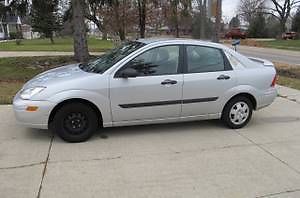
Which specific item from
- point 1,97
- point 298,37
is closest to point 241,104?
point 1,97

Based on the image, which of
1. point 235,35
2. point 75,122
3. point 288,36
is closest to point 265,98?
point 75,122

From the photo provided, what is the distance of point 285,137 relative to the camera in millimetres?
5707

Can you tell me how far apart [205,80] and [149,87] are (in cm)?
92

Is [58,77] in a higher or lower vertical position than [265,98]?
higher

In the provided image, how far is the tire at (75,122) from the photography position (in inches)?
206

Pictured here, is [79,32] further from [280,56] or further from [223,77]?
[280,56]

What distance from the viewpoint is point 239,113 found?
6.08 meters

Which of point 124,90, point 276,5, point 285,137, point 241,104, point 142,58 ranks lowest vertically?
point 285,137

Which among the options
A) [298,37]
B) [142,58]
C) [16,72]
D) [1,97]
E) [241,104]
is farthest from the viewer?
[298,37]

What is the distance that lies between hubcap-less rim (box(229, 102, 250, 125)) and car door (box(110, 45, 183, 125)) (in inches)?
38.4

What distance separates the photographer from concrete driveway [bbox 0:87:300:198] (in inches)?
154

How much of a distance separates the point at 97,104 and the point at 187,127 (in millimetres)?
1656

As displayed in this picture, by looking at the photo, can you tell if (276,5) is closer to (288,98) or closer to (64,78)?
(288,98)

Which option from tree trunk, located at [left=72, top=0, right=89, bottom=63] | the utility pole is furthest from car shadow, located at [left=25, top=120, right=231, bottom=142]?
the utility pole
